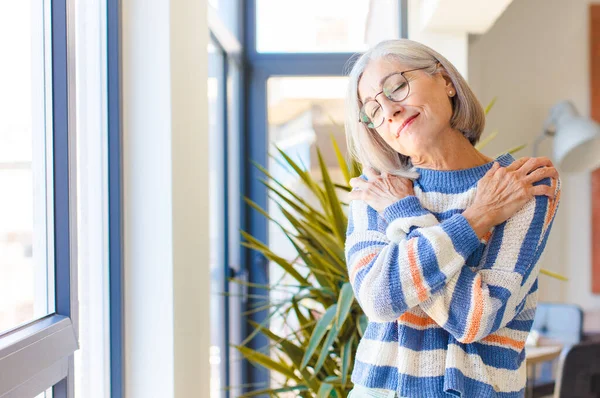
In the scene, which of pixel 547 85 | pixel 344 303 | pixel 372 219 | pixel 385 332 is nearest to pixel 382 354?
pixel 385 332

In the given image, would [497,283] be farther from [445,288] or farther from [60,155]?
[60,155]

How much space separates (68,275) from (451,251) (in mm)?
825

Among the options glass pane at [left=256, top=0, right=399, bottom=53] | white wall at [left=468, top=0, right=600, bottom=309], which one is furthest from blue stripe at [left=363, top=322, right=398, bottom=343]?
white wall at [left=468, top=0, right=600, bottom=309]

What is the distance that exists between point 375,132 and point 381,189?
0.43 ft

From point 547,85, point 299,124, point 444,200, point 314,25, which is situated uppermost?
point 314,25

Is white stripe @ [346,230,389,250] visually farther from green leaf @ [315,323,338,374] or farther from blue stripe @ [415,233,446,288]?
green leaf @ [315,323,338,374]

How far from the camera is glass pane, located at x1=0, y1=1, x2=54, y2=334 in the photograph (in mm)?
1294

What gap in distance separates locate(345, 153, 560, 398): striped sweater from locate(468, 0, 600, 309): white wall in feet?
10.2

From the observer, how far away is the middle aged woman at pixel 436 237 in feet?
3.92

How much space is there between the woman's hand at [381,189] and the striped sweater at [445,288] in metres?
0.02

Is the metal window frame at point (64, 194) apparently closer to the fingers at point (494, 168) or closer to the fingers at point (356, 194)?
the fingers at point (356, 194)

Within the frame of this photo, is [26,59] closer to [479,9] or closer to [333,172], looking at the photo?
[479,9]

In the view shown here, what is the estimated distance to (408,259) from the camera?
1197 mm

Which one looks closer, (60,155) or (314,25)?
(60,155)
